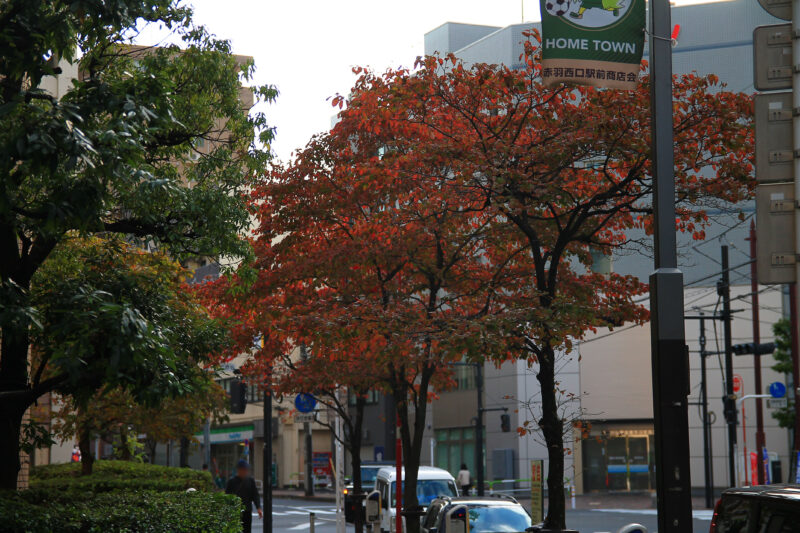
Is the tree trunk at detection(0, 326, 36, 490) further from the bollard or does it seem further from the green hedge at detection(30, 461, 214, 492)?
the green hedge at detection(30, 461, 214, 492)

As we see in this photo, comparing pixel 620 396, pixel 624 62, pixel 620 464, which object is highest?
pixel 624 62

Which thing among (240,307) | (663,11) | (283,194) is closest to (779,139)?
(663,11)

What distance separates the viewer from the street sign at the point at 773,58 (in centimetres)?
780

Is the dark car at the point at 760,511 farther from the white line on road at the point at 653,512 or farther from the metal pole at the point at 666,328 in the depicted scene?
the white line on road at the point at 653,512

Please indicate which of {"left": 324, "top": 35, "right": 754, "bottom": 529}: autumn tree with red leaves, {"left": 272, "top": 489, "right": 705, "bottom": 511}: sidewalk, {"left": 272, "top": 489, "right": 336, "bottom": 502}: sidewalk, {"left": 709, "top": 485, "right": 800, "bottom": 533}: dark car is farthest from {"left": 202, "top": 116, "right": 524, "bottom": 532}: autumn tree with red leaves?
{"left": 272, "top": 489, "right": 336, "bottom": 502}: sidewalk

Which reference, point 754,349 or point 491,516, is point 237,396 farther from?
point 754,349

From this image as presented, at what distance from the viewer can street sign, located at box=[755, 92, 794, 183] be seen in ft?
25.2

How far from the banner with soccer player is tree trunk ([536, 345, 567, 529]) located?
15.1 feet

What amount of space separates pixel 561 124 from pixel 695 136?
1.91 meters

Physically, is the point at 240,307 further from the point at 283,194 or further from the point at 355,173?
the point at 355,173

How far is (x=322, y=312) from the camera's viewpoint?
1792cm

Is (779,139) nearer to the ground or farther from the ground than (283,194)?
nearer to the ground

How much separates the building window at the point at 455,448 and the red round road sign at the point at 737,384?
564 inches

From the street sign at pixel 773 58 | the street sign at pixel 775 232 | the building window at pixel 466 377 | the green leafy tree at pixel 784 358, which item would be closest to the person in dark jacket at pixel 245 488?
the street sign at pixel 775 232
